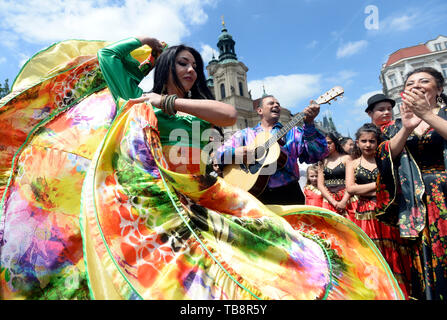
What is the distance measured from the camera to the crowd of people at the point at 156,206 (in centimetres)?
118

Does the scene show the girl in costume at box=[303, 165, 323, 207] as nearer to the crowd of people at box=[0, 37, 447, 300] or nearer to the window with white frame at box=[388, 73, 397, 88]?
the crowd of people at box=[0, 37, 447, 300]

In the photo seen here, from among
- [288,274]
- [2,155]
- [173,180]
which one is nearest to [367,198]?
[288,274]

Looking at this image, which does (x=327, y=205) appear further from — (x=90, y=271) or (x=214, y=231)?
(x=90, y=271)

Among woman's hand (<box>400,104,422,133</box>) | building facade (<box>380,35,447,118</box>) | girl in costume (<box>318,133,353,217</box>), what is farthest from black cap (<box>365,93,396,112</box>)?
building facade (<box>380,35,447,118</box>)

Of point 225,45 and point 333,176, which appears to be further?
point 225,45

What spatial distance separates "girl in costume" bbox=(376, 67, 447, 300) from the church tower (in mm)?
45508

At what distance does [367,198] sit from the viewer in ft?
11.3

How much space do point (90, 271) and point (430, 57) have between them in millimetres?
57190

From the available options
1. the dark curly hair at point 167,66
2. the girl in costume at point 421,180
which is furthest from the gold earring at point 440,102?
the dark curly hair at point 167,66

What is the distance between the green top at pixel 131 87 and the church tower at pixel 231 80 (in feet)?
151

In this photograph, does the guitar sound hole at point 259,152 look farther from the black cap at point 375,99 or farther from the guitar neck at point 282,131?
the black cap at point 375,99

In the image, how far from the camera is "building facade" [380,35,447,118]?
44.8m

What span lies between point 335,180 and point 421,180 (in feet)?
7.41

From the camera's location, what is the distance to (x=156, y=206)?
1280 millimetres
